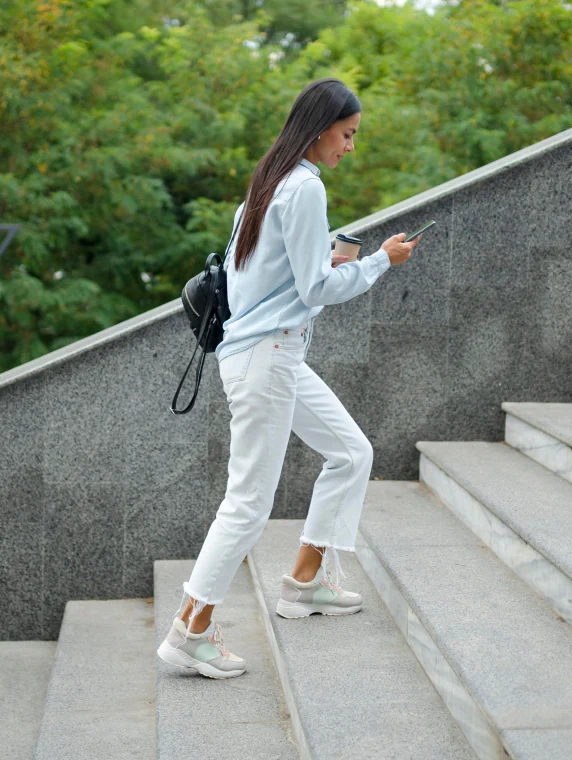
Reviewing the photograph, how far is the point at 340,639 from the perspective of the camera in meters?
3.48

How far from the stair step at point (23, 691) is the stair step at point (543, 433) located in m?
2.45

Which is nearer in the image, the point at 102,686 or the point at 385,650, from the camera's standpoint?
the point at 385,650

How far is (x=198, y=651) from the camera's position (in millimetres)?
3332

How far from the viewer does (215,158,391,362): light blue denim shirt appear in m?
2.99

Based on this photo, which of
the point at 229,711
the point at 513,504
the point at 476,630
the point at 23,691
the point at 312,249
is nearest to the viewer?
the point at 312,249

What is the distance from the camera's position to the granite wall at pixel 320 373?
4.75m

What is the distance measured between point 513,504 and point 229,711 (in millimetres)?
1407

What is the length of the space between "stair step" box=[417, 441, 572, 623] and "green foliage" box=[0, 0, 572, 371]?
5.72 m

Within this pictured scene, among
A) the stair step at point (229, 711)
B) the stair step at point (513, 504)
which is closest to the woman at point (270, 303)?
the stair step at point (229, 711)

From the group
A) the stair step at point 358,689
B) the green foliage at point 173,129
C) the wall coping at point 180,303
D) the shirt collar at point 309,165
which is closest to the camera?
the stair step at point 358,689

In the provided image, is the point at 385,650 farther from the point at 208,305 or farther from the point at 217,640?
the point at 208,305

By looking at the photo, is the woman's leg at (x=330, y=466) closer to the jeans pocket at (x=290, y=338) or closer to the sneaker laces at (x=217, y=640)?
the jeans pocket at (x=290, y=338)

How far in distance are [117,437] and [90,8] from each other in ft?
24.9

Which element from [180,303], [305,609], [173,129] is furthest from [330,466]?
[173,129]
